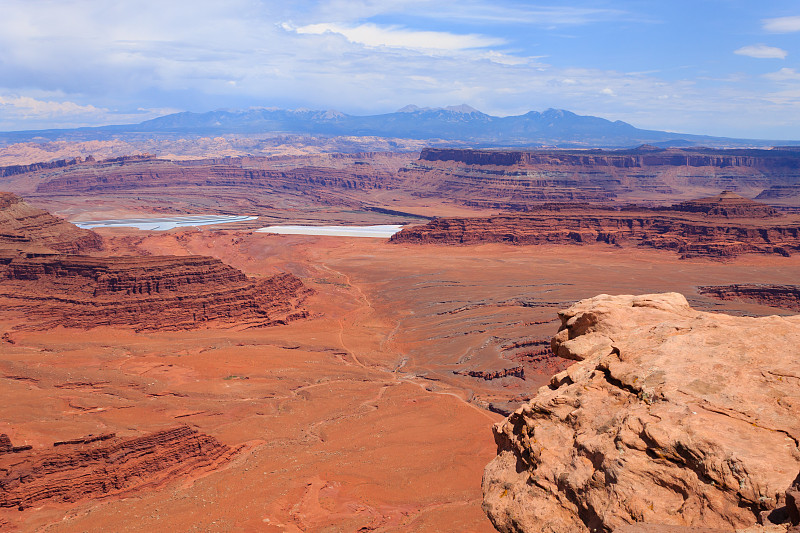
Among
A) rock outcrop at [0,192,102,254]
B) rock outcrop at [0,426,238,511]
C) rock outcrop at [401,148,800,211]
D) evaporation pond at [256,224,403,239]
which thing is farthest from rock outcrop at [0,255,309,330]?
rock outcrop at [401,148,800,211]

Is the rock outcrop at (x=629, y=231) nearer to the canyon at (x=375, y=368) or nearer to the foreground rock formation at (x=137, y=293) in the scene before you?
the canyon at (x=375, y=368)

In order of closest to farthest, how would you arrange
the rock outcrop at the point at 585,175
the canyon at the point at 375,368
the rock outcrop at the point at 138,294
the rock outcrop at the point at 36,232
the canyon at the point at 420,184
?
the canyon at the point at 375,368 < the rock outcrop at the point at 138,294 < the rock outcrop at the point at 36,232 < the canyon at the point at 420,184 < the rock outcrop at the point at 585,175

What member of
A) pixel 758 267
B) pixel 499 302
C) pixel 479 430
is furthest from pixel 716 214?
pixel 479 430

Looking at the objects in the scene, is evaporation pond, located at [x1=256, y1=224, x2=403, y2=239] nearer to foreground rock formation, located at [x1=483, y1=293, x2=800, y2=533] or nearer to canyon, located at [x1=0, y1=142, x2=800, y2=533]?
canyon, located at [x1=0, y1=142, x2=800, y2=533]

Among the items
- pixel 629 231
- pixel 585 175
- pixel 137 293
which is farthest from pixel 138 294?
pixel 585 175

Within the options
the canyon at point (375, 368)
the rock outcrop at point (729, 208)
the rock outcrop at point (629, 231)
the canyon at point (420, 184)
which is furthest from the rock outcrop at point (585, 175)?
the canyon at point (375, 368)
